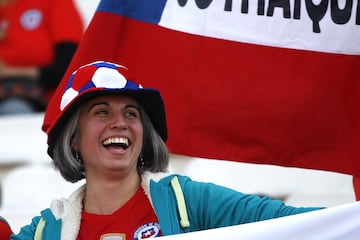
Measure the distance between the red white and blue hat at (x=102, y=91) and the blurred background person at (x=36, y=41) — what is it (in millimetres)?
3336

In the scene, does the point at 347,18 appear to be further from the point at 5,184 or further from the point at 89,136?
the point at 5,184

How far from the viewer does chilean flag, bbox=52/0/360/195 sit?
502 cm

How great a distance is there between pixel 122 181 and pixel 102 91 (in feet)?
1.00

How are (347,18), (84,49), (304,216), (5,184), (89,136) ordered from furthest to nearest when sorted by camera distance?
(5,184) → (84,49) → (347,18) → (89,136) → (304,216)

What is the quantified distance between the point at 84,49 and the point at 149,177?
82 cm

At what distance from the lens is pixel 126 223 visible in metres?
4.59

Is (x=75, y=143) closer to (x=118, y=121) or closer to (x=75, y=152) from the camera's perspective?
(x=75, y=152)

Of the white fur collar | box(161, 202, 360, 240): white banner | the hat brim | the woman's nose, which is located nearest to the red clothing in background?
the white fur collar

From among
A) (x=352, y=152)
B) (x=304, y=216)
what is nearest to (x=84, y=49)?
(x=352, y=152)

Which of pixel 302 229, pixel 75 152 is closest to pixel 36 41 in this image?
pixel 75 152

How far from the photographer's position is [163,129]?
475 cm

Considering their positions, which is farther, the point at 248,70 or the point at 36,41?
the point at 36,41

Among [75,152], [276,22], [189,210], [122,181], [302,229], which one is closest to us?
[302,229]

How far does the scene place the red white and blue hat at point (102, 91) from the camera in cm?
461
